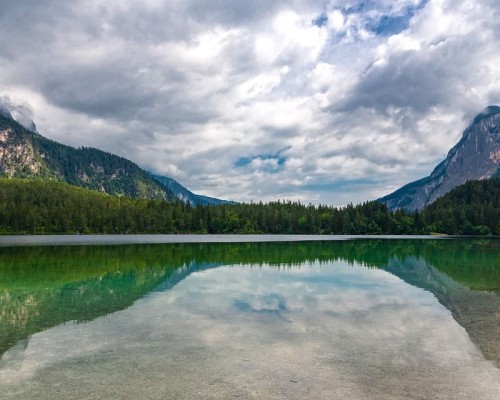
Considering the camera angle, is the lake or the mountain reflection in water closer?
the lake

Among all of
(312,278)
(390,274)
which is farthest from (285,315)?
(390,274)

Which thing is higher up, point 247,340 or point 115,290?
point 115,290

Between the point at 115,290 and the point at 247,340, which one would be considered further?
the point at 115,290

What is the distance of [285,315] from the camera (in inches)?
1080

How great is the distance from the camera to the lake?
14438 millimetres

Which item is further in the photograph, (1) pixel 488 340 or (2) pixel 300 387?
(1) pixel 488 340

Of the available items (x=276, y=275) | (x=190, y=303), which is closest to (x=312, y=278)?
(x=276, y=275)

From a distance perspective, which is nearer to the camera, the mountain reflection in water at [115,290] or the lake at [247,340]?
the lake at [247,340]

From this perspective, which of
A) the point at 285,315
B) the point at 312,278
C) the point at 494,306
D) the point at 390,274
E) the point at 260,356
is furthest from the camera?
the point at 390,274

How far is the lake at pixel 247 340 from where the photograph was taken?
1444 centimetres

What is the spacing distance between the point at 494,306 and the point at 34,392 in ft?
97.2

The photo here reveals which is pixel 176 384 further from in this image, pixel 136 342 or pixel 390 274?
pixel 390 274

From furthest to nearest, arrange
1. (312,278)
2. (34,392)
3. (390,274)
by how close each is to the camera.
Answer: (390,274) → (312,278) → (34,392)

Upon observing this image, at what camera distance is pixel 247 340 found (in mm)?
21016
